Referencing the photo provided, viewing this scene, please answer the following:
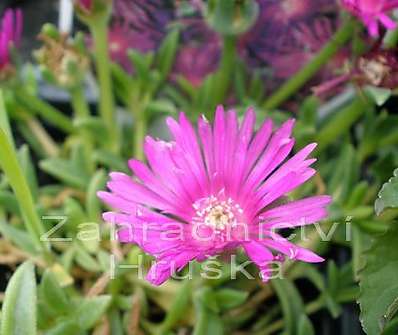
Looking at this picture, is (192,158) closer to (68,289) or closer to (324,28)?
(68,289)

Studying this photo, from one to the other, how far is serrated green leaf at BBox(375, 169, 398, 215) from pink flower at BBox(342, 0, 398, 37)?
6.0 inches

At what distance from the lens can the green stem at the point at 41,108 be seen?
79 cm

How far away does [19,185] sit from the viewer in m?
→ 0.54

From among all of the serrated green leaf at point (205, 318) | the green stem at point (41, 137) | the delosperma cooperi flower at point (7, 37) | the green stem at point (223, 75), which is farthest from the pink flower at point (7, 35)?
the serrated green leaf at point (205, 318)

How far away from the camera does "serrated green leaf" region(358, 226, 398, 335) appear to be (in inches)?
19.8

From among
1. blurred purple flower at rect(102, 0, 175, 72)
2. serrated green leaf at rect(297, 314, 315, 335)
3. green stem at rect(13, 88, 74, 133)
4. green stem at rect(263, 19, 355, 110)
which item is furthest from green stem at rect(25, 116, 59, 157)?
serrated green leaf at rect(297, 314, 315, 335)

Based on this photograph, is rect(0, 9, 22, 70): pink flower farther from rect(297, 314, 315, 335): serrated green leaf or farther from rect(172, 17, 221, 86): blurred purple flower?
rect(297, 314, 315, 335): serrated green leaf

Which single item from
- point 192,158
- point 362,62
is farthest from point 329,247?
point 192,158

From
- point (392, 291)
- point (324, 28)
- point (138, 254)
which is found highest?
point (324, 28)

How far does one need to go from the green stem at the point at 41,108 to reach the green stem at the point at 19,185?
8.6 inches

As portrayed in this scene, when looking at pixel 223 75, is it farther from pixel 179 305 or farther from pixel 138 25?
pixel 179 305

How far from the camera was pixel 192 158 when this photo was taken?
50 centimetres

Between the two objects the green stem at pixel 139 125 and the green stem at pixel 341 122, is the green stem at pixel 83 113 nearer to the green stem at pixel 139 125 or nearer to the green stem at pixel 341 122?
the green stem at pixel 139 125

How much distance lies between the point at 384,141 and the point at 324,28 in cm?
15
